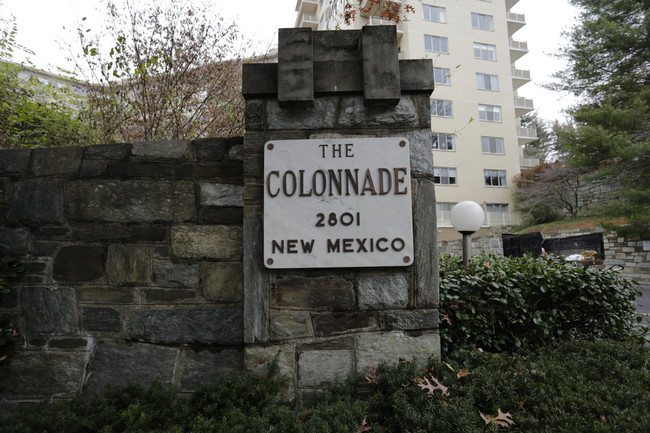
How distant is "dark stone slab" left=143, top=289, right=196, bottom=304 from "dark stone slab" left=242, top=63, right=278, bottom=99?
1367 millimetres

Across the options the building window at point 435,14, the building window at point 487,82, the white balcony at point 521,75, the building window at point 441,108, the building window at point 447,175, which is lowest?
the building window at point 447,175

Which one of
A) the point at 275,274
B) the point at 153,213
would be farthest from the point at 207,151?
the point at 275,274

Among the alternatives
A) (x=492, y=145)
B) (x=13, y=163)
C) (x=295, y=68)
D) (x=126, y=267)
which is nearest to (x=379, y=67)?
(x=295, y=68)

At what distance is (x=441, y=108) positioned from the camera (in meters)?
21.7

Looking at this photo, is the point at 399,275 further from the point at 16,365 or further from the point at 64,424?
the point at 16,365

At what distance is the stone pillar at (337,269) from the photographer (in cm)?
231

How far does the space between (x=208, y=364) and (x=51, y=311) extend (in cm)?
115

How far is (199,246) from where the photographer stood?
8.43ft

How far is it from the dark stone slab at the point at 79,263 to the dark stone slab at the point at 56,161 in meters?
0.56

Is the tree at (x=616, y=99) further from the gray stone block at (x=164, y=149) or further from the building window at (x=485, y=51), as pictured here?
the gray stone block at (x=164, y=149)

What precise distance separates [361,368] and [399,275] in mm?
606

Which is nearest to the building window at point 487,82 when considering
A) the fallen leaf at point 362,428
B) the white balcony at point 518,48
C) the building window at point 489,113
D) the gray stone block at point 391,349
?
the building window at point 489,113

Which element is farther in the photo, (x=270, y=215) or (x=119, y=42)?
(x=119, y=42)

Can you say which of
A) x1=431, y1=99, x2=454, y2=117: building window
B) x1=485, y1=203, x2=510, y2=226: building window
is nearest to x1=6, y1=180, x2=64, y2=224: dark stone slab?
x1=431, y1=99, x2=454, y2=117: building window
